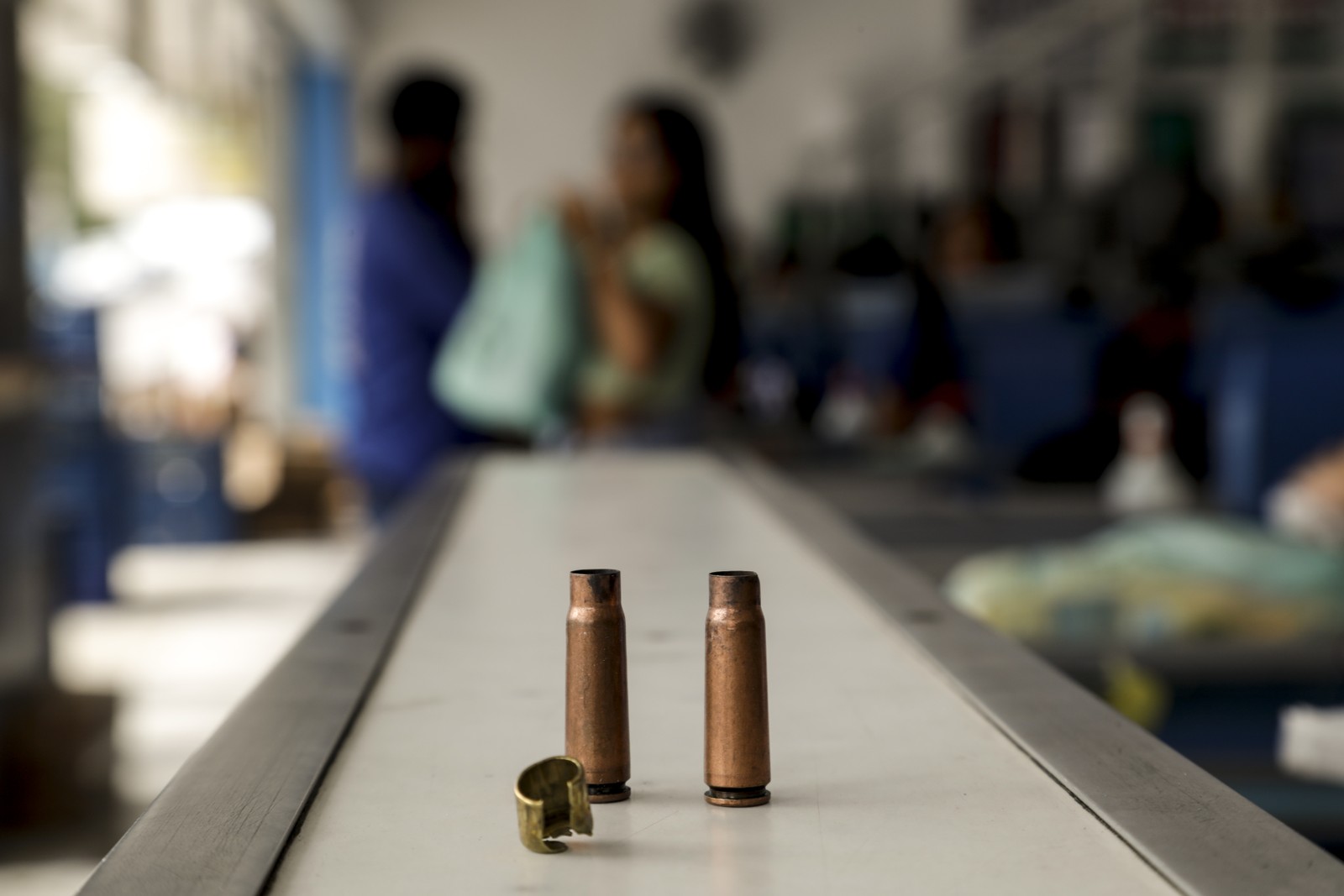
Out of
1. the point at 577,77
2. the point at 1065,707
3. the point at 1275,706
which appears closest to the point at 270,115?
the point at 577,77

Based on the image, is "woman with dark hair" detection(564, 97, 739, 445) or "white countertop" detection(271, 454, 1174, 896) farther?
"woman with dark hair" detection(564, 97, 739, 445)

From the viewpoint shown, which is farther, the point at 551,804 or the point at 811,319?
the point at 811,319

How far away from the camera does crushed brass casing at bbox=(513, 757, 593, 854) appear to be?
78 centimetres

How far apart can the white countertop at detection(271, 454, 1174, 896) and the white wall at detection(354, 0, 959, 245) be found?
946cm

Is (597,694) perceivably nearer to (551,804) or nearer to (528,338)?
(551,804)

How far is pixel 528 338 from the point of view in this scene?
2.90m

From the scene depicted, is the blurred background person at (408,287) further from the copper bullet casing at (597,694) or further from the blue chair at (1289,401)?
the copper bullet casing at (597,694)

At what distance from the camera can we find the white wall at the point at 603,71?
1074cm

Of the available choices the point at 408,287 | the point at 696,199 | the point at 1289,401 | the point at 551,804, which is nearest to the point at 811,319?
the point at 1289,401

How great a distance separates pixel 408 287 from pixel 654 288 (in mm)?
513

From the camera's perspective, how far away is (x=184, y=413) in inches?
336

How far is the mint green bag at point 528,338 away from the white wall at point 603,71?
782 cm

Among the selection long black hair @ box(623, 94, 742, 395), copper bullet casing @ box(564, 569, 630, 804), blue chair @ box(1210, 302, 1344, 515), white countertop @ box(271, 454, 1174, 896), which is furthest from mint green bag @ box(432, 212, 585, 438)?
copper bullet casing @ box(564, 569, 630, 804)

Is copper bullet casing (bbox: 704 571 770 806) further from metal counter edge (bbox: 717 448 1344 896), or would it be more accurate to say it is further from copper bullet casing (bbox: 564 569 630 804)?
metal counter edge (bbox: 717 448 1344 896)
